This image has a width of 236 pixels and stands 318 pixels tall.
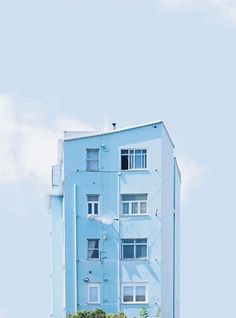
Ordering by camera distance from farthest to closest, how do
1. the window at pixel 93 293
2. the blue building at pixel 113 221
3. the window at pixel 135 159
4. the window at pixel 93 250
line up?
the window at pixel 135 159
the window at pixel 93 250
the blue building at pixel 113 221
the window at pixel 93 293

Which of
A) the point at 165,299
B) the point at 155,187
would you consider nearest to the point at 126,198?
the point at 155,187

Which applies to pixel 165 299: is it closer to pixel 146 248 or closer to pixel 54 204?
pixel 146 248

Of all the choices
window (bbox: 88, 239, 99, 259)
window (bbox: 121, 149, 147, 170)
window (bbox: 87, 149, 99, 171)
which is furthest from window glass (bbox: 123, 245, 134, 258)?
window (bbox: 87, 149, 99, 171)

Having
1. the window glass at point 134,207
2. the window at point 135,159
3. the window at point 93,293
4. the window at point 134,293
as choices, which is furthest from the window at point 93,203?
the window at point 134,293

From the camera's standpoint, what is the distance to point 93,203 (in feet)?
111

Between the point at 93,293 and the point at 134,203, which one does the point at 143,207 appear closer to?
the point at 134,203

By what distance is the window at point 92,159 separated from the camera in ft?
111

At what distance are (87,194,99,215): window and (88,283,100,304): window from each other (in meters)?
2.36

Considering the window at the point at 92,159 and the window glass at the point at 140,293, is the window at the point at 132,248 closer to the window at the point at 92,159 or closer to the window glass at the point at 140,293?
the window glass at the point at 140,293

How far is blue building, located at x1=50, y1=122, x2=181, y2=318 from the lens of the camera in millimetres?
33688

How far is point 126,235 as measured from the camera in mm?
33812

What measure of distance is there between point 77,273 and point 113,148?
13.8ft

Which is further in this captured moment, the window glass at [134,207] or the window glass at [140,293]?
the window glass at [134,207]

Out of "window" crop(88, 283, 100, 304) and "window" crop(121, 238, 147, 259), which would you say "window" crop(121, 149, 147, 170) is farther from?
"window" crop(88, 283, 100, 304)
